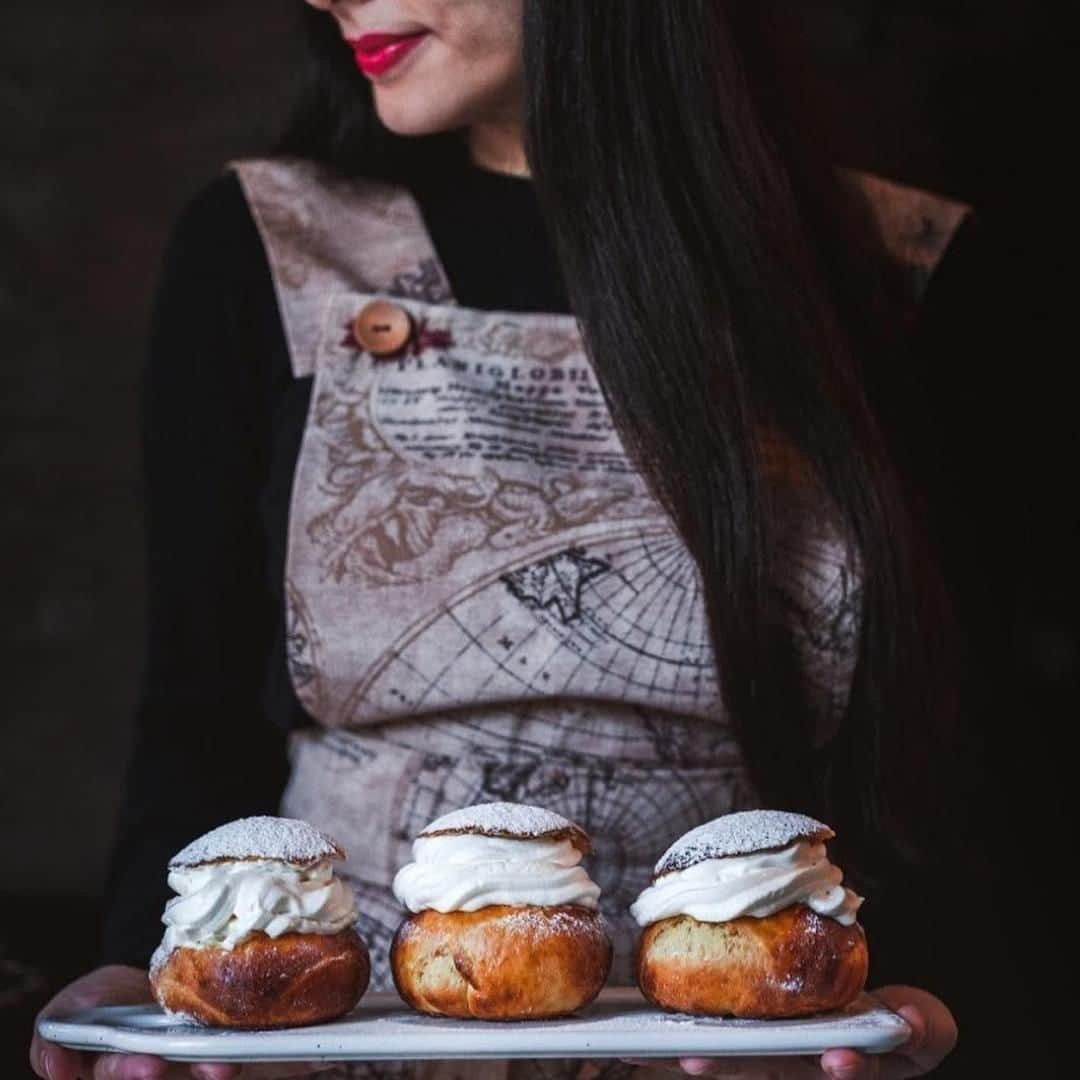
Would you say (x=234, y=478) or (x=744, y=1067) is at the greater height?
(x=234, y=478)

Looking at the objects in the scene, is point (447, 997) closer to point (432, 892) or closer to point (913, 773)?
point (432, 892)

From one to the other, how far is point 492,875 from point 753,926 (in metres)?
0.16

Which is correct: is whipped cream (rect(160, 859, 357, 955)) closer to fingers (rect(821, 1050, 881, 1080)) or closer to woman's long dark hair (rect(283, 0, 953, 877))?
fingers (rect(821, 1050, 881, 1080))

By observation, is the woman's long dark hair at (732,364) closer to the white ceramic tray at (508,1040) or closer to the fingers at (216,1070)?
the white ceramic tray at (508,1040)

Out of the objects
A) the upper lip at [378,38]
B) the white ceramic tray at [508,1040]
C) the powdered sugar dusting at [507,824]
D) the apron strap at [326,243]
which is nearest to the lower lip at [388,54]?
the upper lip at [378,38]

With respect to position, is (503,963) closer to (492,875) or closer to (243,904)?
(492,875)

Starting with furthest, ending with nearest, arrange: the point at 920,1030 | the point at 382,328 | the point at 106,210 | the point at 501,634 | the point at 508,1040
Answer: the point at 106,210, the point at 382,328, the point at 501,634, the point at 920,1030, the point at 508,1040

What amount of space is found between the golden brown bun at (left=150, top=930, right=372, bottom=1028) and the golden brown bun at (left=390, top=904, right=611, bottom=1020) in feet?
0.15

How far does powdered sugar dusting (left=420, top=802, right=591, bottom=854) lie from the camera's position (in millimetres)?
1164

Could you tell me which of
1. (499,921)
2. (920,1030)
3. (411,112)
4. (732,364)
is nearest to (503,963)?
(499,921)

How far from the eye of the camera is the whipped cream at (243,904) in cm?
113

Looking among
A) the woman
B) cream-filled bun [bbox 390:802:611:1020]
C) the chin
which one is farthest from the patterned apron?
cream-filled bun [bbox 390:802:611:1020]

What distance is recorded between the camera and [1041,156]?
→ 2.26 m

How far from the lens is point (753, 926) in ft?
3.76
